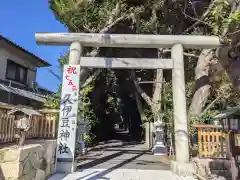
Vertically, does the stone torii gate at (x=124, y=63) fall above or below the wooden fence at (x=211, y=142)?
above

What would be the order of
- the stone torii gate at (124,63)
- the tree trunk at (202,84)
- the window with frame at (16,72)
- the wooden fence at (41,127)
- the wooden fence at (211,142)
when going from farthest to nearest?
the window with frame at (16,72) < the tree trunk at (202,84) < the wooden fence at (211,142) < the stone torii gate at (124,63) < the wooden fence at (41,127)

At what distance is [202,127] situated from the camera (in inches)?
308

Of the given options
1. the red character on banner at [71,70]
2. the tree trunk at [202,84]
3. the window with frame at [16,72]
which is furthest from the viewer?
the window with frame at [16,72]

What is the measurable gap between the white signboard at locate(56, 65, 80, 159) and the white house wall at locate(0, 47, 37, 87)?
771 cm

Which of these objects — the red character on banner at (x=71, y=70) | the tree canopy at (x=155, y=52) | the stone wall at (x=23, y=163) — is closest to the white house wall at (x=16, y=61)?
the tree canopy at (x=155, y=52)

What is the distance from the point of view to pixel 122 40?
737cm

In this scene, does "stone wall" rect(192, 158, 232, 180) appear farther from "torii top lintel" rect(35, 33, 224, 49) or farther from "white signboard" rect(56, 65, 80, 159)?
"white signboard" rect(56, 65, 80, 159)

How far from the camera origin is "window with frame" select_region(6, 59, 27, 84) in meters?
13.7

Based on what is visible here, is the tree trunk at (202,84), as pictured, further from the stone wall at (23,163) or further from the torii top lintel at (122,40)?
the stone wall at (23,163)

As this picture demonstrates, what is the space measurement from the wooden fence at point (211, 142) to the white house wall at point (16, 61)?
11074 millimetres

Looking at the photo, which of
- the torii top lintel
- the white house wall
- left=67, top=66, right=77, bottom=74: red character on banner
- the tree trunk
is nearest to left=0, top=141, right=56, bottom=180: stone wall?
left=67, top=66, right=77, bottom=74: red character on banner

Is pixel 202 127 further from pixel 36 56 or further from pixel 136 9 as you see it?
pixel 36 56

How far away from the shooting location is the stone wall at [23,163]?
12.6 ft

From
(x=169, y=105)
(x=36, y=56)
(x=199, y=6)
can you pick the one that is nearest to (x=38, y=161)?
(x=169, y=105)
